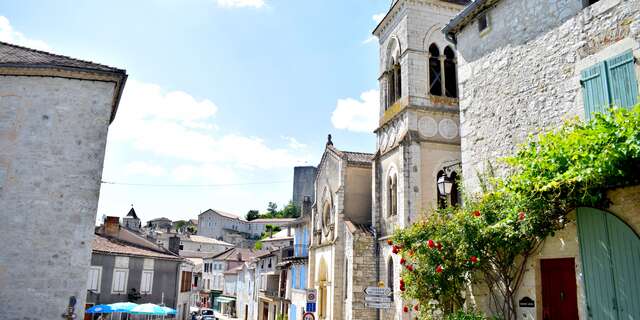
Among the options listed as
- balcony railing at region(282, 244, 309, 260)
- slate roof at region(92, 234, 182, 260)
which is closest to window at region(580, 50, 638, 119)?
slate roof at region(92, 234, 182, 260)

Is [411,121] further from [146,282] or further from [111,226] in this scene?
[111,226]

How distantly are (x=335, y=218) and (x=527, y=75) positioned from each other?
16911 mm

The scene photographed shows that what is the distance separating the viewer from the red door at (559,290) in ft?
26.2

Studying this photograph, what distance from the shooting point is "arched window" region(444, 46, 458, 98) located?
22.5m

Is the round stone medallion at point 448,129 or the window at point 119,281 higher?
the round stone medallion at point 448,129

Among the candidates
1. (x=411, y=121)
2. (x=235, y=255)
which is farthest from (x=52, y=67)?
(x=235, y=255)

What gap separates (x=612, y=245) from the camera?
7.25m

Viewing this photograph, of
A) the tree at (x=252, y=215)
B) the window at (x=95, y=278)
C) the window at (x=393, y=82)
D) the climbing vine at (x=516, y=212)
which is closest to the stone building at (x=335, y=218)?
the window at (x=393, y=82)

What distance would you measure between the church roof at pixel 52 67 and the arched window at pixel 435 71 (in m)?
13.0

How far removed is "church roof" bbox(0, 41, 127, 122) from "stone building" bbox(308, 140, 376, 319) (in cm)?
1265

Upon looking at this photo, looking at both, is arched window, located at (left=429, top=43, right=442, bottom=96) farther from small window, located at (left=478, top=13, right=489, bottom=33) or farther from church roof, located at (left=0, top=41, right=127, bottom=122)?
church roof, located at (left=0, top=41, right=127, bottom=122)

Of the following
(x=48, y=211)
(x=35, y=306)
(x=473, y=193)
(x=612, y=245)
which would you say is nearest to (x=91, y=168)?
(x=48, y=211)

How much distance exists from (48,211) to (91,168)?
1.72 metres

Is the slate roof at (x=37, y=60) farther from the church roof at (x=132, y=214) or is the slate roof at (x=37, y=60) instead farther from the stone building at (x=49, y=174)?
the church roof at (x=132, y=214)
